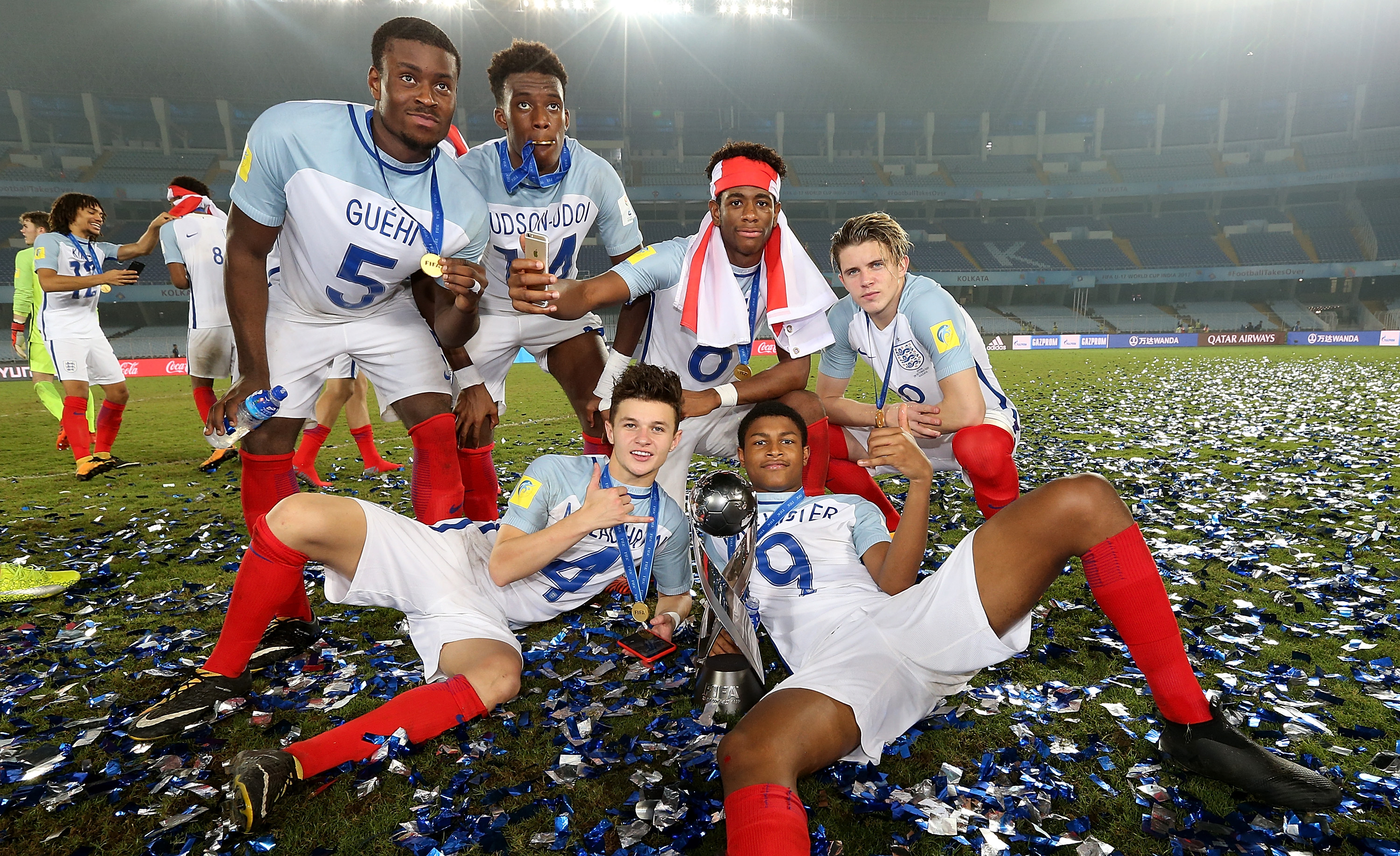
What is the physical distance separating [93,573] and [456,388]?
7.76 feet

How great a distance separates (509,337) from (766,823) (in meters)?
3.71

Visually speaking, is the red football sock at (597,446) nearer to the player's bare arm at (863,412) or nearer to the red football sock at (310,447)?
the player's bare arm at (863,412)

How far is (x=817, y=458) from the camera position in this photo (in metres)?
4.46

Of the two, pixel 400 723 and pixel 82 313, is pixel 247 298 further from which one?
pixel 82 313

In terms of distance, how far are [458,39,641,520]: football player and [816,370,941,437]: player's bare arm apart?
4.78ft

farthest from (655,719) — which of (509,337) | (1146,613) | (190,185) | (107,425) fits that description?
(107,425)

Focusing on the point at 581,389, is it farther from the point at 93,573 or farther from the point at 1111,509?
the point at 1111,509

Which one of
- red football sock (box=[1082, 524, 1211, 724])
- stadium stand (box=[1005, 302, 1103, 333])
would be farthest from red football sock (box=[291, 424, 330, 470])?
stadium stand (box=[1005, 302, 1103, 333])

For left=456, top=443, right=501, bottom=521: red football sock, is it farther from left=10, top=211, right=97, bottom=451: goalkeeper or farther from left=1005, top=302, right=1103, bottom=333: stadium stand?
left=1005, top=302, right=1103, bottom=333: stadium stand

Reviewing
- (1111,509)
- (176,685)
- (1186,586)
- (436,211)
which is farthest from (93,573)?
(1186,586)

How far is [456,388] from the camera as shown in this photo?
4.86 meters

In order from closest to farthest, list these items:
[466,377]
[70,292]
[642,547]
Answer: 1. [642,547]
2. [466,377]
3. [70,292]

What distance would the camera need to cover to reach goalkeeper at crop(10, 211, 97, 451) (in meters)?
8.41

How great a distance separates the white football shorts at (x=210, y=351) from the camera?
6902 mm
